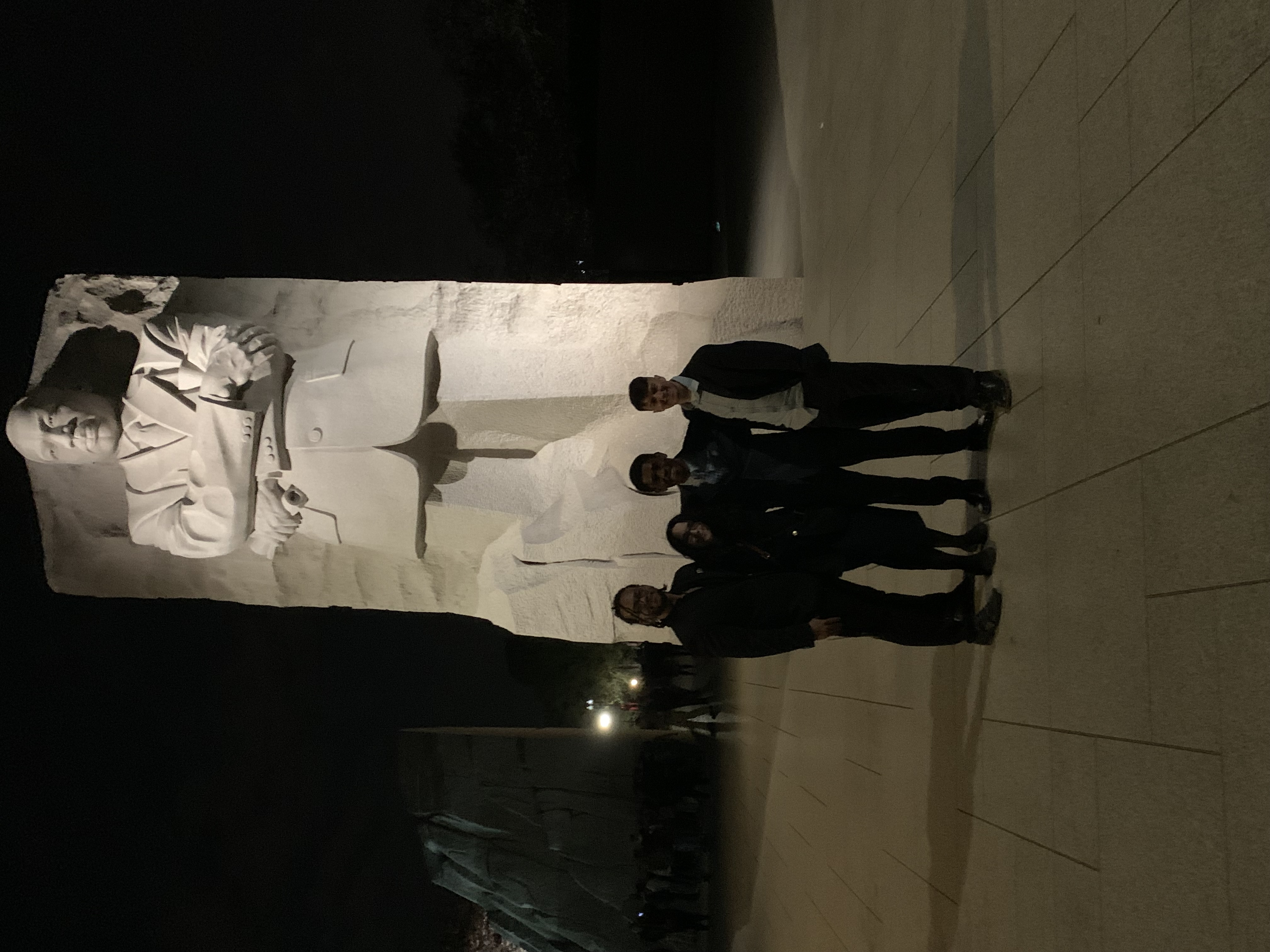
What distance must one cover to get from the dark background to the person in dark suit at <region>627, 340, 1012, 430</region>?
13.7 ft

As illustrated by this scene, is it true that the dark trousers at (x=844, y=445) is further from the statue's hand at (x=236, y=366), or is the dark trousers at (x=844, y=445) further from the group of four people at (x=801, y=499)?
the statue's hand at (x=236, y=366)

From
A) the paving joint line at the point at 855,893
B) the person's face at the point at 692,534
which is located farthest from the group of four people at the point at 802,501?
the paving joint line at the point at 855,893

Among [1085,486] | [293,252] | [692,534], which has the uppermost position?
[293,252]

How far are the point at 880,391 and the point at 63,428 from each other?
149 inches

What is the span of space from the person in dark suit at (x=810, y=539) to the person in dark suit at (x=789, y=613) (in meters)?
0.08

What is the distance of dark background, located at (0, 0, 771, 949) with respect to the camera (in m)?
5.86

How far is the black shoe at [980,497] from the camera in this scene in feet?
10.6

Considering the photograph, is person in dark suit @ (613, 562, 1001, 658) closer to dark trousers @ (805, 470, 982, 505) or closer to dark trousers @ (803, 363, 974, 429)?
dark trousers @ (805, 470, 982, 505)

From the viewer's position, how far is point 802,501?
3.47m

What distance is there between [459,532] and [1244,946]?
155 inches

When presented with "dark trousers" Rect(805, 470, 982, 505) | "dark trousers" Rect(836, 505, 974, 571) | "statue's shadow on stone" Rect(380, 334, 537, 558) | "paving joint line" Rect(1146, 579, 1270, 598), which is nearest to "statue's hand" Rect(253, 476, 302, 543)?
"statue's shadow on stone" Rect(380, 334, 537, 558)

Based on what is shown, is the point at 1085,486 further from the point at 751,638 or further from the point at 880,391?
the point at 751,638

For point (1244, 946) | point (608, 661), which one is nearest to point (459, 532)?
point (1244, 946)

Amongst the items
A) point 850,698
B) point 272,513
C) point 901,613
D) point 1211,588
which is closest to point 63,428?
point 272,513
